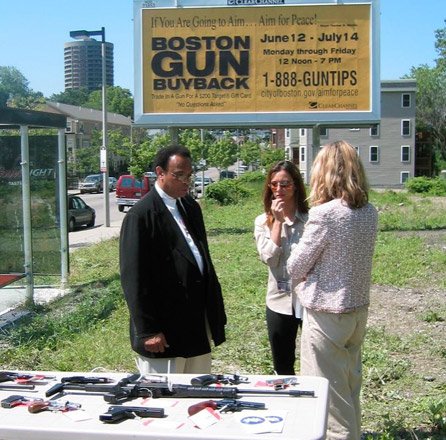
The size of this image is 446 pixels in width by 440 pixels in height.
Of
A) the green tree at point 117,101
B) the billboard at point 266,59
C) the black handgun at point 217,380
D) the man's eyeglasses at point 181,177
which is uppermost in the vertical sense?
the green tree at point 117,101

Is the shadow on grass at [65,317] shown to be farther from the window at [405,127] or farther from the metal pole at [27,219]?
the window at [405,127]

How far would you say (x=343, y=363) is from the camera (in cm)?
402

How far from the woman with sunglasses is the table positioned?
1460mm

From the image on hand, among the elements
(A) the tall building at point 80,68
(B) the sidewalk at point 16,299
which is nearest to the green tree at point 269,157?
(B) the sidewalk at point 16,299

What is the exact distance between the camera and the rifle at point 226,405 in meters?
2.86

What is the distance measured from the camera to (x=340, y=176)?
12.7ft

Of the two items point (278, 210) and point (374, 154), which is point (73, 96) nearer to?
point (374, 154)

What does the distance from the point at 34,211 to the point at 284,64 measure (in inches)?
383

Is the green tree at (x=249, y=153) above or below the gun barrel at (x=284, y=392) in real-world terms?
above

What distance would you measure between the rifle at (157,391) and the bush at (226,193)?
3339 cm

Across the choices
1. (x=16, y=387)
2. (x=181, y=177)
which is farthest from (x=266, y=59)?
(x=16, y=387)

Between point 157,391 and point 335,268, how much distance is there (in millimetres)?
1294

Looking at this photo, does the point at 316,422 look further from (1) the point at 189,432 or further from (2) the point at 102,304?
(2) the point at 102,304

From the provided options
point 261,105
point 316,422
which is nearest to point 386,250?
point 261,105
